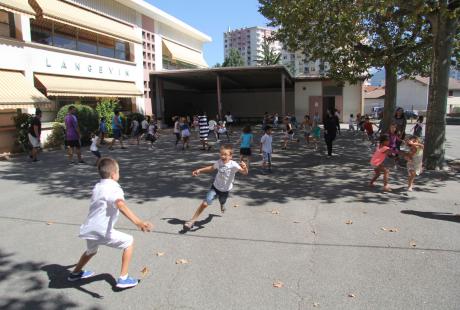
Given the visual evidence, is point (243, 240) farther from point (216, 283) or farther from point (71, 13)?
point (71, 13)

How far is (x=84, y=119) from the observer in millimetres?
16625

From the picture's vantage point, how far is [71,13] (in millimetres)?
17922

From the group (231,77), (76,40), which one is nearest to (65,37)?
(76,40)

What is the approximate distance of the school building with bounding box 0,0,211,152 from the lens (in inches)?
585

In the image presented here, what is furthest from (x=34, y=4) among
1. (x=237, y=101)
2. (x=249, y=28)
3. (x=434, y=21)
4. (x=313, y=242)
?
(x=249, y=28)

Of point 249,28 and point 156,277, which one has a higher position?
point 249,28

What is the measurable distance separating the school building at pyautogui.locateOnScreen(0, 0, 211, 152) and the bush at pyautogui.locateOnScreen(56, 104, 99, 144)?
0.91 m

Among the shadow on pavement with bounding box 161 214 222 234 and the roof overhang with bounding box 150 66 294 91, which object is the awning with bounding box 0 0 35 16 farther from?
the shadow on pavement with bounding box 161 214 222 234

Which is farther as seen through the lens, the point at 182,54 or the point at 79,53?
the point at 182,54

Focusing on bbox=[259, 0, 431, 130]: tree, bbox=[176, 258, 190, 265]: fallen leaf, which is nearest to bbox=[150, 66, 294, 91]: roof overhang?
bbox=[259, 0, 431, 130]: tree

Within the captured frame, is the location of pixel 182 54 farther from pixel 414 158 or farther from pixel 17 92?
pixel 414 158

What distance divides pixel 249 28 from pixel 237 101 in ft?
411

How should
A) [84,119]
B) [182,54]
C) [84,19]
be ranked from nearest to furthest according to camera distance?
1. [84,119]
2. [84,19]
3. [182,54]

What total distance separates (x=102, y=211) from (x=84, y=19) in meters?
17.4
